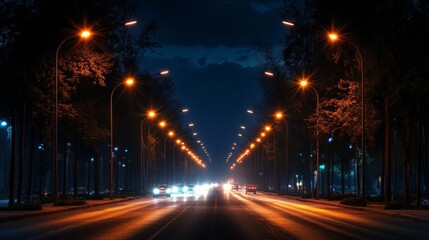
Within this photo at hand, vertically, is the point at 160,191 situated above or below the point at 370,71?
below

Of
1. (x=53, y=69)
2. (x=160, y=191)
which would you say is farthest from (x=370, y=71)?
(x=160, y=191)

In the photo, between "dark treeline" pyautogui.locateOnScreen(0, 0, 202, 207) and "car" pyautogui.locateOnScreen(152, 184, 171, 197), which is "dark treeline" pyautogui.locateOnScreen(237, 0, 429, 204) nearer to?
"dark treeline" pyautogui.locateOnScreen(0, 0, 202, 207)

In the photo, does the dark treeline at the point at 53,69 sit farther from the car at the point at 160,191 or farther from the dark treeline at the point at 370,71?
the car at the point at 160,191

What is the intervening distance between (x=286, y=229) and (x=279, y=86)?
63521mm

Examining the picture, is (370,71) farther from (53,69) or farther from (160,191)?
(160,191)

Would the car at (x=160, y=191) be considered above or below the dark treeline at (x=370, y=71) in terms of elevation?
below

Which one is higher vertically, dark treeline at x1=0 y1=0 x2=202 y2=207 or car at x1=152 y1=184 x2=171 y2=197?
dark treeline at x1=0 y1=0 x2=202 y2=207

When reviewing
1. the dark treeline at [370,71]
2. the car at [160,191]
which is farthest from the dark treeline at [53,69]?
the car at [160,191]

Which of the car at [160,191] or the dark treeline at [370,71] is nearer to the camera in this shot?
the dark treeline at [370,71]

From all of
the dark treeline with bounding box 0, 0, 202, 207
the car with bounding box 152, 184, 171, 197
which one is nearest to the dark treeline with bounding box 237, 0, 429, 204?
the dark treeline with bounding box 0, 0, 202, 207

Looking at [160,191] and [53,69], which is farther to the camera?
[160,191]

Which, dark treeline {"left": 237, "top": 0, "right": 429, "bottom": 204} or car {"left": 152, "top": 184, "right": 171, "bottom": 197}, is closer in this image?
dark treeline {"left": 237, "top": 0, "right": 429, "bottom": 204}

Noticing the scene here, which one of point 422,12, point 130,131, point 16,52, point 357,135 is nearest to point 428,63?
point 422,12

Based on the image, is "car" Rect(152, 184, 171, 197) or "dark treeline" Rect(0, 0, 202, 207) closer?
"dark treeline" Rect(0, 0, 202, 207)
